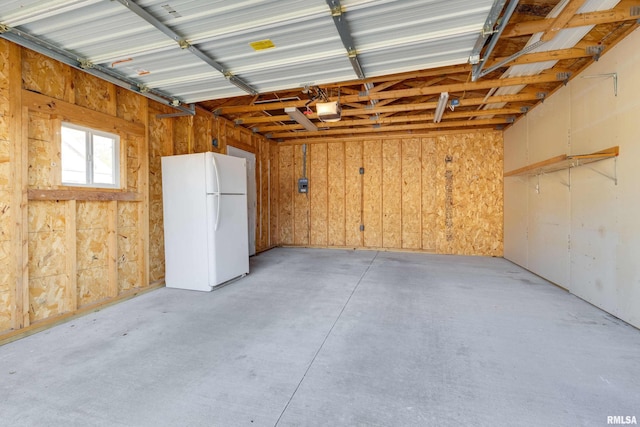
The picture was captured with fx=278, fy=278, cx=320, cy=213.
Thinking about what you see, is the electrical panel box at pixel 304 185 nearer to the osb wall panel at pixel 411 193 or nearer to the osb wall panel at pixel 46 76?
the osb wall panel at pixel 411 193

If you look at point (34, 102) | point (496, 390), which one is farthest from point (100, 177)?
point (496, 390)

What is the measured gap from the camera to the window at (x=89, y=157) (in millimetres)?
3010

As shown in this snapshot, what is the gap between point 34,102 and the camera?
267 centimetres

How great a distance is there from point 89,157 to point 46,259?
1178mm

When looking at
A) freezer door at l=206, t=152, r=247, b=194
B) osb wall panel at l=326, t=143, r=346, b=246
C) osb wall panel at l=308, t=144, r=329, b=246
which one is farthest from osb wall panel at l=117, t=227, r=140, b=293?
osb wall panel at l=326, t=143, r=346, b=246

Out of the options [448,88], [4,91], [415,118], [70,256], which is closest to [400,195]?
[415,118]

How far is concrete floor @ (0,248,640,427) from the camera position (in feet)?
5.31

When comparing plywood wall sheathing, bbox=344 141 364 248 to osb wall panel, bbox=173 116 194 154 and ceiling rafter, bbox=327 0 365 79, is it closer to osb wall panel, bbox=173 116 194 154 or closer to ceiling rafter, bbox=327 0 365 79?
osb wall panel, bbox=173 116 194 154

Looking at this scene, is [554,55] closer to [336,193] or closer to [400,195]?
[400,195]

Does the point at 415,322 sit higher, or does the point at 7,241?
the point at 7,241

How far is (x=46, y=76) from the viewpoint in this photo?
2791mm

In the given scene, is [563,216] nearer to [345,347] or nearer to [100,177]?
[345,347]

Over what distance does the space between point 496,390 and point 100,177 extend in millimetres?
4363

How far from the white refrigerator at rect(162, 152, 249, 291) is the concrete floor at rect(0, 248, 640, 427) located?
381 mm
